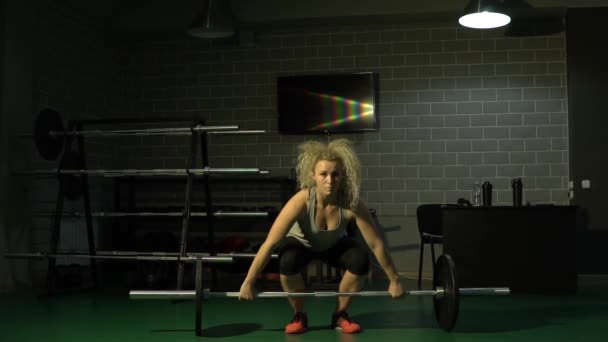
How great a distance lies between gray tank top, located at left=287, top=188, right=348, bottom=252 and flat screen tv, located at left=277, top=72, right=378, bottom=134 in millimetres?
3692

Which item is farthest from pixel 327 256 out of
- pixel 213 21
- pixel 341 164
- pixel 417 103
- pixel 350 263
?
pixel 417 103

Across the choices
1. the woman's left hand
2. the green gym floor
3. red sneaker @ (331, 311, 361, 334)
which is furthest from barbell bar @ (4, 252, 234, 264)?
the woman's left hand

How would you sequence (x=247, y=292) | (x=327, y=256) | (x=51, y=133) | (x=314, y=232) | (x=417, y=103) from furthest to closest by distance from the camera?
(x=417, y=103), (x=51, y=133), (x=327, y=256), (x=314, y=232), (x=247, y=292)

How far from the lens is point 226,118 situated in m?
7.59

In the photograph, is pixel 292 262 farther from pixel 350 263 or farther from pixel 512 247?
pixel 512 247

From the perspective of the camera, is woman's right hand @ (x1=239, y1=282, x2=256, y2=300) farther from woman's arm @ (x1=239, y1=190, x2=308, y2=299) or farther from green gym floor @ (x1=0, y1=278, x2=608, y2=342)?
green gym floor @ (x1=0, y1=278, x2=608, y2=342)

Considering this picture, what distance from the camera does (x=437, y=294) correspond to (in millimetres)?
3656

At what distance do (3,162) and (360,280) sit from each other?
3435 mm

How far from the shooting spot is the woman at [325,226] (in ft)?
11.4

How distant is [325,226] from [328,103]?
380 centimetres

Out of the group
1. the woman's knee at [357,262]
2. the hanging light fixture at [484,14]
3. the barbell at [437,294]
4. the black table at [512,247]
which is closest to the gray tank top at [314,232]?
the woman's knee at [357,262]

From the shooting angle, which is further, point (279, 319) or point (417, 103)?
point (417, 103)

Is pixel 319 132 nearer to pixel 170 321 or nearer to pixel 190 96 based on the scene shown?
pixel 190 96

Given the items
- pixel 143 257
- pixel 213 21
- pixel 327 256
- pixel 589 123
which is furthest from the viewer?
pixel 589 123
